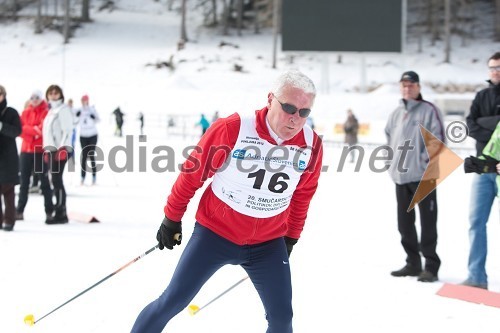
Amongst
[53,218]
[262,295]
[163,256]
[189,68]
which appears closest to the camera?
[262,295]

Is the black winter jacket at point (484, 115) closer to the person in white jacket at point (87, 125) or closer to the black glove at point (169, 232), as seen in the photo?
the black glove at point (169, 232)

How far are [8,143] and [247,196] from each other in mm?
5134

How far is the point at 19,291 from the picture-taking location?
5.39m

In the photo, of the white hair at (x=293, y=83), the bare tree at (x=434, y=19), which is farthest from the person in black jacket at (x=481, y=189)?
the bare tree at (x=434, y=19)

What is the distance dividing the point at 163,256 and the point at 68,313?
1924 millimetres

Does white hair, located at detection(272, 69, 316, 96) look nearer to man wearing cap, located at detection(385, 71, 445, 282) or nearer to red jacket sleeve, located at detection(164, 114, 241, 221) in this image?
red jacket sleeve, located at detection(164, 114, 241, 221)

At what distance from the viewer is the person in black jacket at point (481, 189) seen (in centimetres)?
546

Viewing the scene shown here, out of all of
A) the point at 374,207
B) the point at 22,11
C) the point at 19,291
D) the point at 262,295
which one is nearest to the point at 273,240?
the point at 262,295

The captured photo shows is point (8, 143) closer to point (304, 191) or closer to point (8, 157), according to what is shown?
point (8, 157)

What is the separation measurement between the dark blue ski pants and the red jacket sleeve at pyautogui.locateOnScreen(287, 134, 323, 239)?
280 mm

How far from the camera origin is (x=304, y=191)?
11.8ft

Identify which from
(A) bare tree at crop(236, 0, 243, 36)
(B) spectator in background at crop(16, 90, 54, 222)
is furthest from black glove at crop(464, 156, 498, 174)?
(A) bare tree at crop(236, 0, 243, 36)

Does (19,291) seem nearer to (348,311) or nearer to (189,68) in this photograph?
(348,311)

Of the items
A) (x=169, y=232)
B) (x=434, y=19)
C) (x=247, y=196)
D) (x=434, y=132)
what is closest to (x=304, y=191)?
(x=247, y=196)
